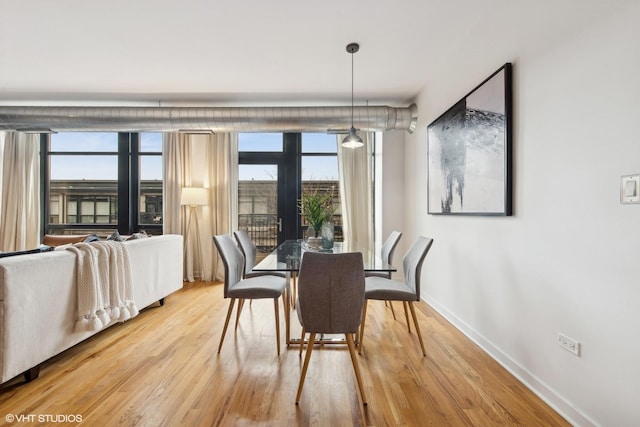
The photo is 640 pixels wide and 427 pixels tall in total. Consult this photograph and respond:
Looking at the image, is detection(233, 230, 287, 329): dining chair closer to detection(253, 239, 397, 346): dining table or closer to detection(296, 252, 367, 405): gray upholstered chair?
detection(253, 239, 397, 346): dining table

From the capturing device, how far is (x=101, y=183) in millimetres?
5145

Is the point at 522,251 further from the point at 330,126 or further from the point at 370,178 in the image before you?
the point at 370,178

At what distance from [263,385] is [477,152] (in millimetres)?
2333

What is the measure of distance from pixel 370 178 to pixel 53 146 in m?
5.43

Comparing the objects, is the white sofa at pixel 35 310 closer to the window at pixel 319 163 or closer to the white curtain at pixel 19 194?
the window at pixel 319 163

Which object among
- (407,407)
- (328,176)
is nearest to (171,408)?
(407,407)

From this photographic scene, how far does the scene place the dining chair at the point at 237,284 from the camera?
2.34m

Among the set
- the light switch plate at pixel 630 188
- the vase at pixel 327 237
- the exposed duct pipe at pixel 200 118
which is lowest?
the vase at pixel 327 237

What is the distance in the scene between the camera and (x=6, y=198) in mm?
4762

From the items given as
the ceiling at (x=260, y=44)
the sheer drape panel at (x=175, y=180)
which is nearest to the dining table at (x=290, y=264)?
the ceiling at (x=260, y=44)

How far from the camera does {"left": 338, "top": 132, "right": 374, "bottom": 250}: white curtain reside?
4812 millimetres

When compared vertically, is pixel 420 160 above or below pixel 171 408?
above

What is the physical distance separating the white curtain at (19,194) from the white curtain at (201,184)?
216 cm

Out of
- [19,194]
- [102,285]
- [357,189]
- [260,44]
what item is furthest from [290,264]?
[19,194]
